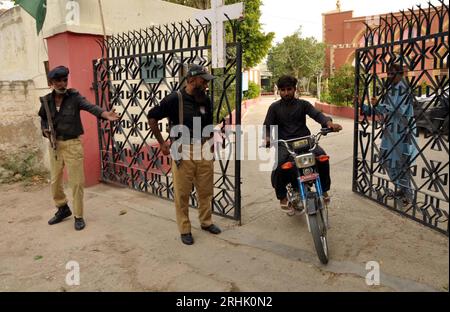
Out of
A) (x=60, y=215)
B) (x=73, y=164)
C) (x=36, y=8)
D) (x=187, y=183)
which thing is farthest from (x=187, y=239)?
(x=36, y=8)

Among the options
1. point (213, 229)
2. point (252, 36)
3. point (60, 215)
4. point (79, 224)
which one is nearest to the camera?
point (213, 229)

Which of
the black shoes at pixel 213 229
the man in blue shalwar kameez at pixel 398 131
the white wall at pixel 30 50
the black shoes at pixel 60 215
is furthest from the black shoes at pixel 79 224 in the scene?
the man in blue shalwar kameez at pixel 398 131

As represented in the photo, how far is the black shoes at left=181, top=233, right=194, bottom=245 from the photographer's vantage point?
13.2 ft

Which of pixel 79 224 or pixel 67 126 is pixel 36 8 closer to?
pixel 67 126

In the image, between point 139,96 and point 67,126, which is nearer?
point 67,126

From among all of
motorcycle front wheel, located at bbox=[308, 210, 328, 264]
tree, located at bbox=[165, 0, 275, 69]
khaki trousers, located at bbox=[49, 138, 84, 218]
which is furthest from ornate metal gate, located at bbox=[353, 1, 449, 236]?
tree, located at bbox=[165, 0, 275, 69]

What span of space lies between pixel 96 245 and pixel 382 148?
11.6ft

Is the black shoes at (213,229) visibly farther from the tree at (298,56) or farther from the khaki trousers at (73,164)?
the tree at (298,56)

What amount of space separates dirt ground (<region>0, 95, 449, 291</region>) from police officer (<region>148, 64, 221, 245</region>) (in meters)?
0.43

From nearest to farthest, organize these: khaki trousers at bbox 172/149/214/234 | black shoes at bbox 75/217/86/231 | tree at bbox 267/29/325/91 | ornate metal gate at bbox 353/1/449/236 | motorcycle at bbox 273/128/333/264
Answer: motorcycle at bbox 273/128/333/264
ornate metal gate at bbox 353/1/449/236
khaki trousers at bbox 172/149/214/234
black shoes at bbox 75/217/86/231
tree at bbox 267/29/325/91

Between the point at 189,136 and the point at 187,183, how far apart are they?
479 millimetres

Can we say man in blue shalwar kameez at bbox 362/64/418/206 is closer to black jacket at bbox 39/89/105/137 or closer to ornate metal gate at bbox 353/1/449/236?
ornate metal gate at bbox 353/1/449/236

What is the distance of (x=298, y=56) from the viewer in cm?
3412

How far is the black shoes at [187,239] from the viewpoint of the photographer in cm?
402
